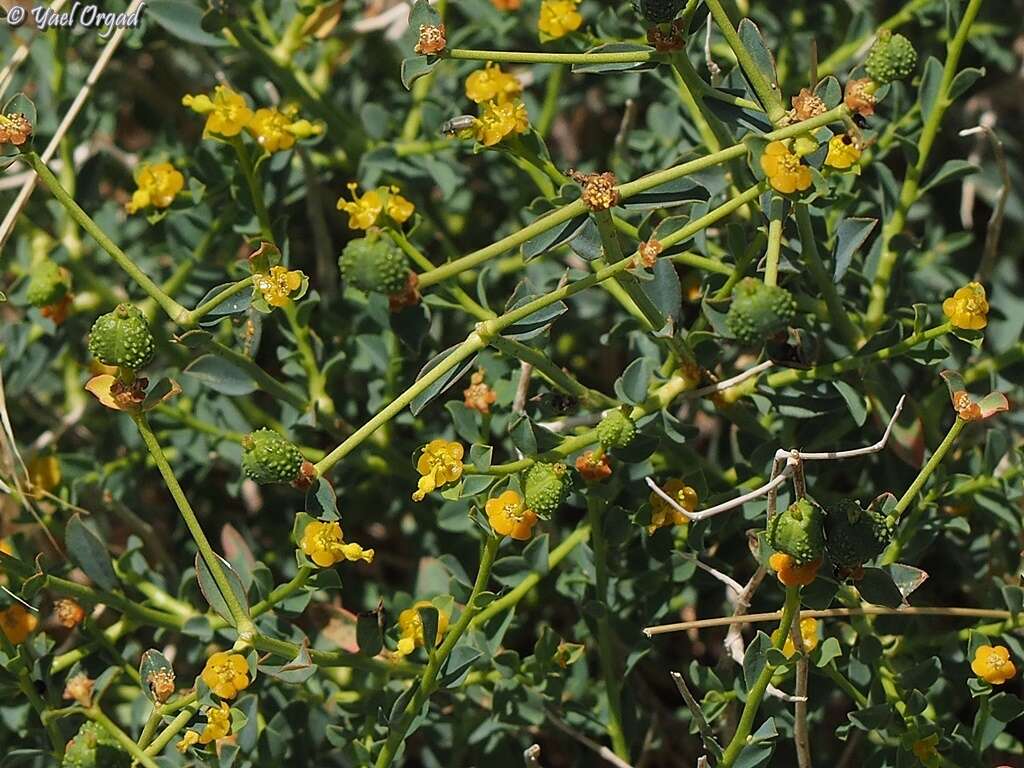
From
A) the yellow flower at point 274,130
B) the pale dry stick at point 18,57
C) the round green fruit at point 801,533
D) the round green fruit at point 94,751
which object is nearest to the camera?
the round green fruit at point 801,533

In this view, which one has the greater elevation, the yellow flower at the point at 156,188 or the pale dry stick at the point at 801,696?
the yellow flower at the point at 156,188

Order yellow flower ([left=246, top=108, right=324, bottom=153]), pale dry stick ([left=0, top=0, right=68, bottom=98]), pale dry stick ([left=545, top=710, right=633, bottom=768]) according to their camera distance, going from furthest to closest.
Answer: pale dry stick ([left=0, top=0, right=68, bottom=98])
yellow flower ([left=246, top=108, right=324, bottom=153])
pale dry stick ([left=545, top=710, right=633, bottom=768])

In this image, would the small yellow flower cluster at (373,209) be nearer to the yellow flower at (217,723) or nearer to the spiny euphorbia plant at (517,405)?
the spiny euphorbia plant at (517,405)

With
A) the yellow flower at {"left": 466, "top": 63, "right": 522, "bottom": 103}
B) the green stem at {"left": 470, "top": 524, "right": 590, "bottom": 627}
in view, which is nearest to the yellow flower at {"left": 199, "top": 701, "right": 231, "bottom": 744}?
the green stem at {"left": 470, "top": 524, "right": 590, "bottom": 627}

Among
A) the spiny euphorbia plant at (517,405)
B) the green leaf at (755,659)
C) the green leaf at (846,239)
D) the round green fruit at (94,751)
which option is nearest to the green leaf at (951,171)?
the spiny euphorbia plant at (517,405)

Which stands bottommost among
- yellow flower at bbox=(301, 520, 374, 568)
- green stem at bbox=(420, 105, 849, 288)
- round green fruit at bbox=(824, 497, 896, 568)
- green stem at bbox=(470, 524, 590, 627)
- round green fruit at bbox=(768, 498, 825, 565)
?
green stem at bbox=(470, 524, 590, 627)

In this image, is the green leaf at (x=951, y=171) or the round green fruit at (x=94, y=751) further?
the green leaf at (x=951, y=171)

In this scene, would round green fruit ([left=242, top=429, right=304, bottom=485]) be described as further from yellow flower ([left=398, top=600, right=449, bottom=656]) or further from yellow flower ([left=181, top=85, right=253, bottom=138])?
yellow flower ([left=181, top=85, right=253, bottom=138])
